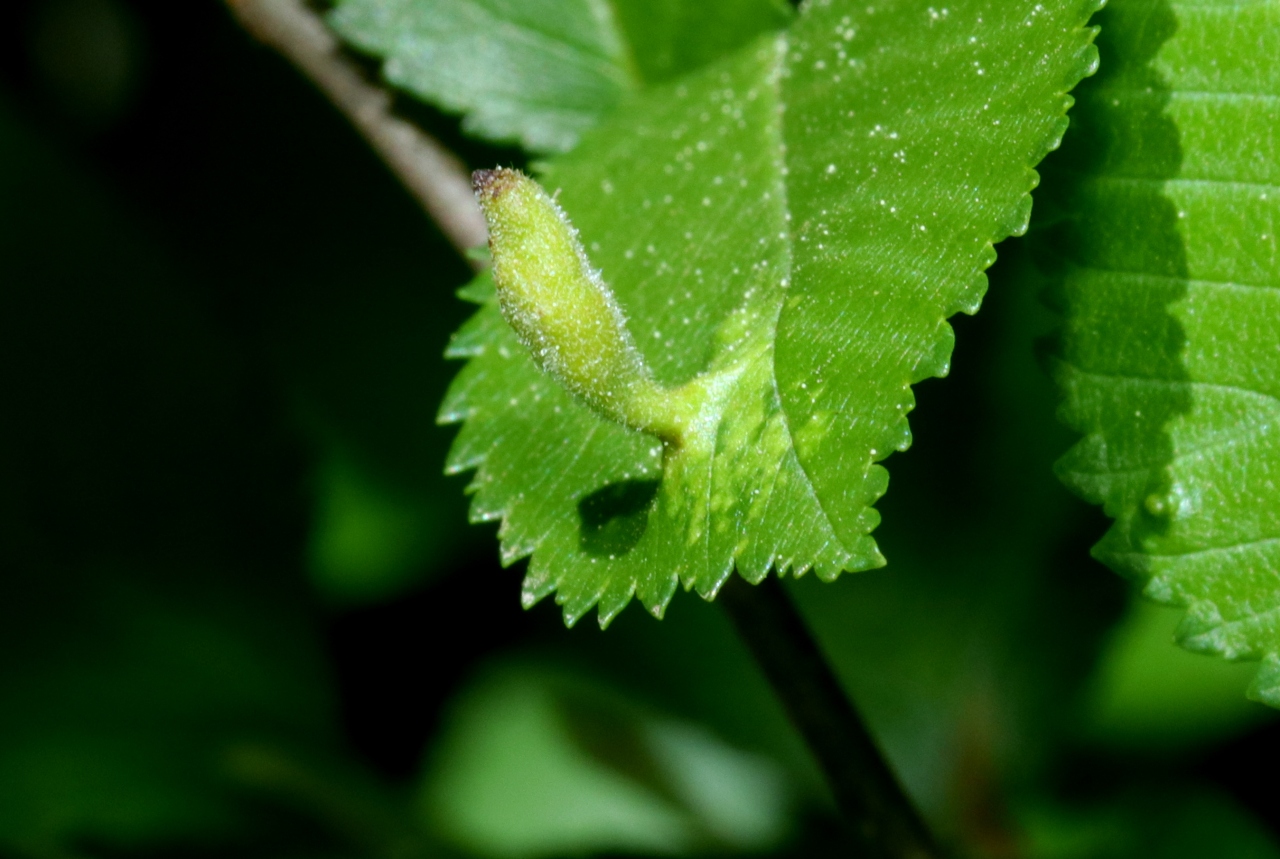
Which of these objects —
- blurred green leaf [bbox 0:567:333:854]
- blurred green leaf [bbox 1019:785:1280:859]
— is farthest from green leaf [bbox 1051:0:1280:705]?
blurred green leaf [bbox 0:567:333:854]

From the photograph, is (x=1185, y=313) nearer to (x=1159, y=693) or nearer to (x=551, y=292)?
(x=551, y=292)

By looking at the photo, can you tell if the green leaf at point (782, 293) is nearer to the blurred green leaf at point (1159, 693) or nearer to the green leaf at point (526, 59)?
the green leaf at point (526, 59)

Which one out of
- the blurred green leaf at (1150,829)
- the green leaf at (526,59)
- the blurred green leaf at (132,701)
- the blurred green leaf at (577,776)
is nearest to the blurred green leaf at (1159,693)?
the blurred green leaf at (1150,829)

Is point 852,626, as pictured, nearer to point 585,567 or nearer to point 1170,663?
point 1170,663

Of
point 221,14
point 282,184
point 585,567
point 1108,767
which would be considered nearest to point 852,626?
point 1108,767

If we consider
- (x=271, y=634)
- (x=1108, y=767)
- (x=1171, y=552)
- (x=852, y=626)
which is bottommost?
(x=1108, y=767)
